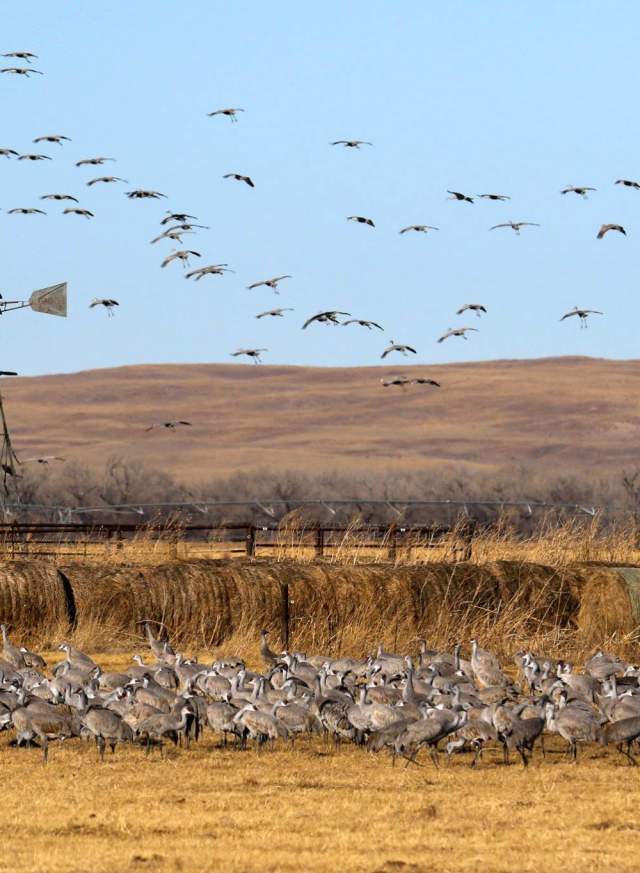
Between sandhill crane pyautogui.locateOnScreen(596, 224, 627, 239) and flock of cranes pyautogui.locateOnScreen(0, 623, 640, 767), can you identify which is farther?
sandhill crane pyautogui.locateOnScreen(596, 224, 627, 239)

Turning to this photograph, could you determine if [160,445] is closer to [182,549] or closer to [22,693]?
[182,549]

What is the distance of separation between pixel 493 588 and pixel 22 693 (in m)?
12.1

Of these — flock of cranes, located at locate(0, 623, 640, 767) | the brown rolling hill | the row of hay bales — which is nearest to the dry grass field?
flock of cranes, located at locate(0, 623, 640, 767)

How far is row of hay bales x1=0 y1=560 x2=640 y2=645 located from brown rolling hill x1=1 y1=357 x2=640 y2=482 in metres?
106

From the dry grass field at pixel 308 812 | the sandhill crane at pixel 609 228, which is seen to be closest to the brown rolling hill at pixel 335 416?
the sandhill crane at pixel 609 228

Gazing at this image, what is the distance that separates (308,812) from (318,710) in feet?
11.7

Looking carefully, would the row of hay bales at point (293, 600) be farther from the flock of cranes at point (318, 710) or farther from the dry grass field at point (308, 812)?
the dry grass field at point (308, 812)

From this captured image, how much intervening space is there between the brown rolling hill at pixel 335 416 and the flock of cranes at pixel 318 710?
374 ft

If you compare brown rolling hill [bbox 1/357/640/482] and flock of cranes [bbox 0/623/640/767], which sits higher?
flock of cranes [bbox 0/623/640/767]

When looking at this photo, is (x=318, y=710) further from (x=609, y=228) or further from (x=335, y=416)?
(x=335, y=416)

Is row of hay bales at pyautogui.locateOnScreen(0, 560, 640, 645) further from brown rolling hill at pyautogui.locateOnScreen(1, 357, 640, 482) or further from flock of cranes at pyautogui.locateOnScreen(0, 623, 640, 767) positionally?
brown rolling hill at pyautogui.locateOnScreen(1, 357, 640, 482)

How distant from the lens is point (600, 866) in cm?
1211

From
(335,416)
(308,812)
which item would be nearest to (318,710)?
(308,812)

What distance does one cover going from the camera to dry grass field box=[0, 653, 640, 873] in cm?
1230
